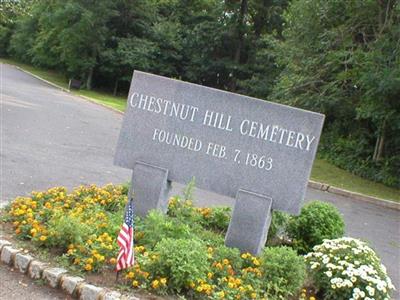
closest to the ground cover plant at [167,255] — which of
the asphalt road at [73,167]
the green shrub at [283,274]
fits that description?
the green shrub at [283,274]

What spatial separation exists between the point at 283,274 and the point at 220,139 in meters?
1.88

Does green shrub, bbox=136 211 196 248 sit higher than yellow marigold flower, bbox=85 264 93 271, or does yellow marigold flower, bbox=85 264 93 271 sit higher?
green shrub, bbox=136 211 196 248

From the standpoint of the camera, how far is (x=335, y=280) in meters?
5.45

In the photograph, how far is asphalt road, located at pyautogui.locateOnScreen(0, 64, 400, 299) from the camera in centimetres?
865

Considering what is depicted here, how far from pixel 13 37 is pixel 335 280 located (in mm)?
58403

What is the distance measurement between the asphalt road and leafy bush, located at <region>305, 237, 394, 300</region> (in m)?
1.15

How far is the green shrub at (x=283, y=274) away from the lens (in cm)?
535

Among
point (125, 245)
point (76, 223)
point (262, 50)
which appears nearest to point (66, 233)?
point (76, 223)

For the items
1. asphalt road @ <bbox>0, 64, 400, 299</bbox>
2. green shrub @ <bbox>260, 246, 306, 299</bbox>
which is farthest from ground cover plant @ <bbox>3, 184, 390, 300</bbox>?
asphalt road @ <bbox>0, 64, 400, 299</bbox>

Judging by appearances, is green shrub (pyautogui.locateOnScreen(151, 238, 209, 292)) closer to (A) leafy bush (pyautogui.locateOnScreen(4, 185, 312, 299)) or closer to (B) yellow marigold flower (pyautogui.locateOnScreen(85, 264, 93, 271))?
(A) leafy bush (pyautogui.locateOnScreen(4, 185, 312, 299))

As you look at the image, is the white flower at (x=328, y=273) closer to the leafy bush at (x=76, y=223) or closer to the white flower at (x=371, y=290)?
the white flower at (x=371, y=290)

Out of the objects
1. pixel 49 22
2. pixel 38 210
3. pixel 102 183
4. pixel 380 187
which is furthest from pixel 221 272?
pixel 49 22

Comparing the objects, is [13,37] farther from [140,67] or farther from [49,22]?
[140,67]

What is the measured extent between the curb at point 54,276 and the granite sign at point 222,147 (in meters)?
1.96
